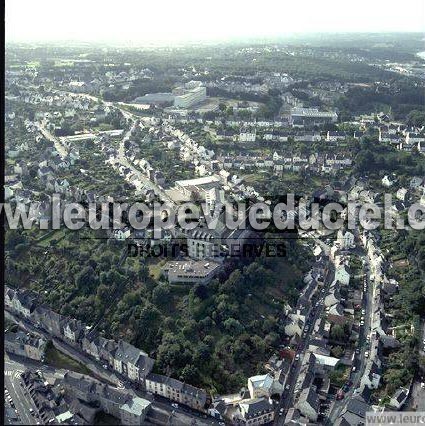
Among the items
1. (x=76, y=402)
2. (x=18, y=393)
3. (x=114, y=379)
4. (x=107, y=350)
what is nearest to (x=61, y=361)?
(x=107, y=350)

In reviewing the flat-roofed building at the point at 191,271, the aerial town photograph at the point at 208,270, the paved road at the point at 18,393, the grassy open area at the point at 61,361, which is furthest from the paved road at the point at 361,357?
the paved road at the point at 18,393

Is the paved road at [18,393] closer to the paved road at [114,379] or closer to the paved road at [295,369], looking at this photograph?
the paved road at [114,379]

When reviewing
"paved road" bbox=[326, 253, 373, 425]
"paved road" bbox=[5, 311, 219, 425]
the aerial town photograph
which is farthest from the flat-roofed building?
"paved road" bbox=[326, 253, 373, 425]

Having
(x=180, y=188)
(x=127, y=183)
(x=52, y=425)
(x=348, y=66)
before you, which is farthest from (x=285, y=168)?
(x=348, y=66)

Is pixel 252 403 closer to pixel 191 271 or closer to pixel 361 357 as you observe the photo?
pixel 361 357

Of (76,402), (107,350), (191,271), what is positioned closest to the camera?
(76,402)

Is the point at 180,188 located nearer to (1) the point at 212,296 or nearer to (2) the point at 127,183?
(2) the point at 127,183
